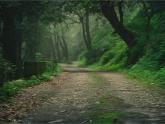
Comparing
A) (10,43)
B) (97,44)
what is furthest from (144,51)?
(97,44)

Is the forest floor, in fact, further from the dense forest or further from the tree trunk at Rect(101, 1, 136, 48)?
the tree trunk at Rect(101, 1, 136, 48)

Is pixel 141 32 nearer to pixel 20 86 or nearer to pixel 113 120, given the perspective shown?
pixel 20 86

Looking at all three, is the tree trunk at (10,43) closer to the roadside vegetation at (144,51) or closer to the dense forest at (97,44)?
the dense forest at (97,44)

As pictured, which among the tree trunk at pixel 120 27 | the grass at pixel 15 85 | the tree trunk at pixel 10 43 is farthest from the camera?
the tree trunk at pixel 120 27

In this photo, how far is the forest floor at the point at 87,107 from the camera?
1235 centimetres

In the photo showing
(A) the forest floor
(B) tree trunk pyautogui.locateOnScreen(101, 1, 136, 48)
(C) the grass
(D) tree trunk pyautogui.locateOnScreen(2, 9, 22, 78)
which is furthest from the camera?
(B) tree trunk pyautogui.locateOnScreen(101, 1, 136, 48)

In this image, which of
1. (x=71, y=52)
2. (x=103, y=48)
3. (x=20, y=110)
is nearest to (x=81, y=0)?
(x=103, y=48)

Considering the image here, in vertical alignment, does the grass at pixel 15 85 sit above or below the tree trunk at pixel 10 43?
below

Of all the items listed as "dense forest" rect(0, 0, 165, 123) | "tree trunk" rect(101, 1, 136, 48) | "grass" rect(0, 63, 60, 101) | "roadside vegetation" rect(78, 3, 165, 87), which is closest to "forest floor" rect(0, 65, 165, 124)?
"grass" rect(0, 63, 60, 101)

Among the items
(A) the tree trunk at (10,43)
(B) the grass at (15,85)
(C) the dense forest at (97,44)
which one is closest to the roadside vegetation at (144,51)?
(C) the dense forest at (97,44)

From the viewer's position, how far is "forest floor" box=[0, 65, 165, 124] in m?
12.4

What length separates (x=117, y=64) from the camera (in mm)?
43031

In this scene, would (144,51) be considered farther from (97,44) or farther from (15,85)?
(97,44)

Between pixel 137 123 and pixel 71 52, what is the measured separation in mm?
94014
